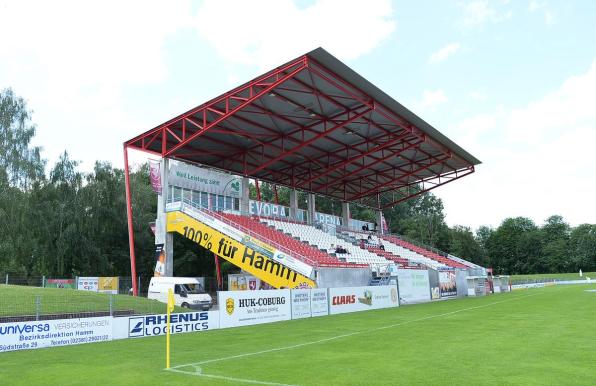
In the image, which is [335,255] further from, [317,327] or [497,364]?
[497,364]

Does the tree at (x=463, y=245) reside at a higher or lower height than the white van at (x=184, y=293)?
higher

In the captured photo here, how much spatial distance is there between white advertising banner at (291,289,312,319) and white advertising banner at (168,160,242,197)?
1758 cm

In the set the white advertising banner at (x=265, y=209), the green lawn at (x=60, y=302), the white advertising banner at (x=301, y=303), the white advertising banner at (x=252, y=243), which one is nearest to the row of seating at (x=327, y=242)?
the white advertising banner at (x=265, y=209)

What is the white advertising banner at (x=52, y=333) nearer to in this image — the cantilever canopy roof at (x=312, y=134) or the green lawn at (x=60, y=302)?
the green lawn at (x=60, y=302)

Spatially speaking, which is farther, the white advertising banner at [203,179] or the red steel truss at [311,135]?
Result: the white advertising banner at [203,179]

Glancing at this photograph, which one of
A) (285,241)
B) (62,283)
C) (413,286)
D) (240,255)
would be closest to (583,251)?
(413,286)

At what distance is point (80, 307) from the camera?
21.9m

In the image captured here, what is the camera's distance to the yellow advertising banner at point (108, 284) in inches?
1434

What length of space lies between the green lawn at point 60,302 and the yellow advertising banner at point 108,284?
10140 millimetres

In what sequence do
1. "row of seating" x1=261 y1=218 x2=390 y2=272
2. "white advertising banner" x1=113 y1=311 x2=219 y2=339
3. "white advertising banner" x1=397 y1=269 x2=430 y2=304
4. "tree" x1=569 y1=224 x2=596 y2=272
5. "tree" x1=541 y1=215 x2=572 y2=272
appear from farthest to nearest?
1. "tree" x1=541 y1=215 x2=572 y2=272
2. "tree" x1=569 y1=224 x2=596 y2=272
3. "row of seating" x1=261 y1=218 x2=390 y2=272
4. "white advertising banner" x1=397 y1=269 x2=430 y2=304
5. "white advertising banner" x1=113 y1=311 x2=219 y2=339

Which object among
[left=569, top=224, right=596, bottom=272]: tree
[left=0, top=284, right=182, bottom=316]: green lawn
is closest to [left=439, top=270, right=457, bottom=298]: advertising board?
[left=0, top=284, right=182, bottom=316]: green lawn

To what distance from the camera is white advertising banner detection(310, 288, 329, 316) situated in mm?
24750

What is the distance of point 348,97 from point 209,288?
2074cm

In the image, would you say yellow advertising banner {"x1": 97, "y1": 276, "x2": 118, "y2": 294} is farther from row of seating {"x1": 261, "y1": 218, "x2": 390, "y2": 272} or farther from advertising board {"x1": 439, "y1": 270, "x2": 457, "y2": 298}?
advertising board {"x1": 439, "y1": 270, "x2": 457, "y2": 298}
